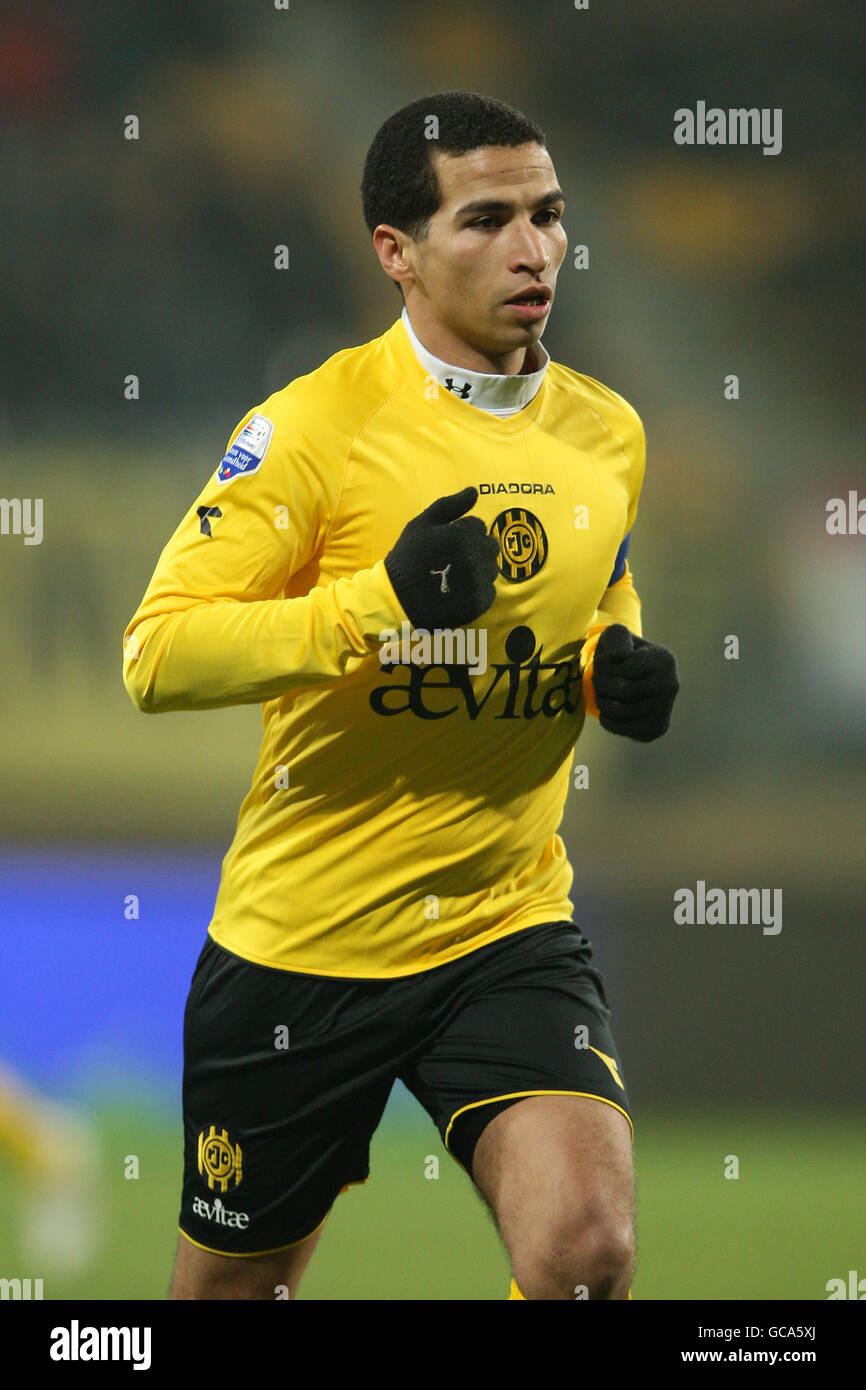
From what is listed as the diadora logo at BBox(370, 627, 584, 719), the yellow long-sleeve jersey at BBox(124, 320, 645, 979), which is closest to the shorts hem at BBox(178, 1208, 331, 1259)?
the yellow long-sleeve jersey at BBox(124, 320, 645, 979)

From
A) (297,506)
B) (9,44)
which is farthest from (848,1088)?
(9,44)

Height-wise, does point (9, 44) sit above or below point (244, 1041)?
above

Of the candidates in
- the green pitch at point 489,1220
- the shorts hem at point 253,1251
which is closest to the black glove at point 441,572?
the shorts hem at point 253,1251

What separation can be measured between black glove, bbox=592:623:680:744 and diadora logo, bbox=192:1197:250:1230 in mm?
987

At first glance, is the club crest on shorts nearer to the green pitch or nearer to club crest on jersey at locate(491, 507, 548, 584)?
club crest on jersey at locate(491, 507, 548, 584)

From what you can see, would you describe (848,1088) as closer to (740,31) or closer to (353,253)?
(353,253)

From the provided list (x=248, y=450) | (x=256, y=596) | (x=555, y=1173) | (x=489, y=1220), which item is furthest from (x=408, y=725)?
(x=489, y=1220)

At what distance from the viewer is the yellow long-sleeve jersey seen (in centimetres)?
247

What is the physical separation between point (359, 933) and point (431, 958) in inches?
4.7

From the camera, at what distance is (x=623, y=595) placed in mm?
2979

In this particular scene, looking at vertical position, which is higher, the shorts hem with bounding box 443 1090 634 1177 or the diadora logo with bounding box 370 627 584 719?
the diadora logo with bounding box 370 627 584 719

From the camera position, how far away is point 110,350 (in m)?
Result: 8.88

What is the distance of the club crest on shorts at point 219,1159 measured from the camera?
8.67 ft

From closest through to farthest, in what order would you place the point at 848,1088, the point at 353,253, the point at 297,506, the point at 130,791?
the point at 297,506 < the point at 848,1088 < the point at 130,791 < the point at 353,253
